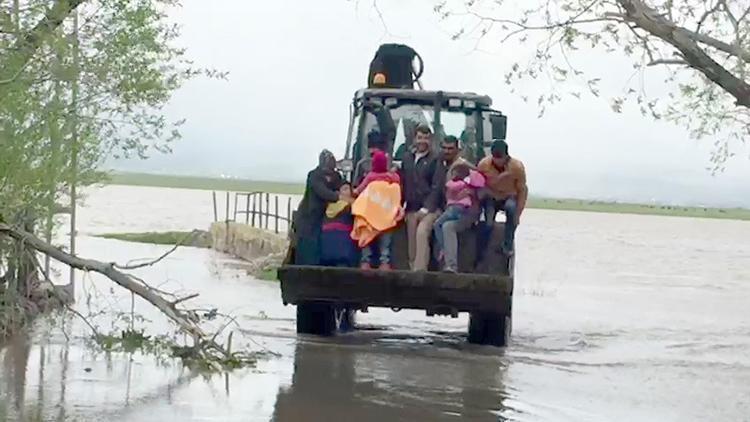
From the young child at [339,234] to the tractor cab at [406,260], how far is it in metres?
0.27

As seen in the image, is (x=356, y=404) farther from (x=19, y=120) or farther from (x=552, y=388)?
(x=19, y=120)

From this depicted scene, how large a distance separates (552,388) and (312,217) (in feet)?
10.8

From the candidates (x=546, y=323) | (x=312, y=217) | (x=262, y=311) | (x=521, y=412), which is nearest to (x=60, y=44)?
(x=312, y=217)

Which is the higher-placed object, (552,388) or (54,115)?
(54,115)

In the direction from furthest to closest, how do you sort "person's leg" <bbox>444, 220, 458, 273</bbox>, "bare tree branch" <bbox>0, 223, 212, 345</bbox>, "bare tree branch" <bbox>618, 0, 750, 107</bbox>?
"person's leg" <bbox>444, 220, 458, 273</bbox> → "bare tree branch" <bbox>0, 223, 212, 345</bbox> → "bare tree branch" <bbox>618, 0, 750, 107</bbox>

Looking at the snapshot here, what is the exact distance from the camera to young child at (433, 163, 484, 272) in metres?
14.4

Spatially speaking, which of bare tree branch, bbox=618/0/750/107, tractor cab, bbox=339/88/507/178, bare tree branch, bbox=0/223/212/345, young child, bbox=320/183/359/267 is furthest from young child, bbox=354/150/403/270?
bare tree branch, bbox=618/0/750/107

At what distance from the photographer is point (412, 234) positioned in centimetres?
1470

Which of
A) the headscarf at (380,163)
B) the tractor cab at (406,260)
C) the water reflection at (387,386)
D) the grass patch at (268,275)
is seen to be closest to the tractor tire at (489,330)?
the tractor cab at (406,260)

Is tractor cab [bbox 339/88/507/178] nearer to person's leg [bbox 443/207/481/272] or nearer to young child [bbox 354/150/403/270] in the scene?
young child [bbox 354/150/403/270]

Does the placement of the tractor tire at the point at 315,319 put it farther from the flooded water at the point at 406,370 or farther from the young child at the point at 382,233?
the young child at the point at 382,233

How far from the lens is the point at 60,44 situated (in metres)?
12.0

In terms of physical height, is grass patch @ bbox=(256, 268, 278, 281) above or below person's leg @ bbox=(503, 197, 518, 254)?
below

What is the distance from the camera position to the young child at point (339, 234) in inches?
577
